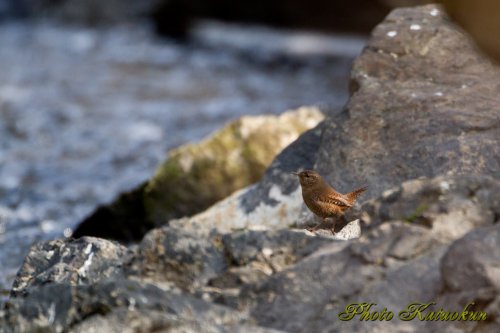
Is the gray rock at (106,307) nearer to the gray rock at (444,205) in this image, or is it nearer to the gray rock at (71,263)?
the gray rock at (71,263)

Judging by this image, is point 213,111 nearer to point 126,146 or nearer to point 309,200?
point 126,146

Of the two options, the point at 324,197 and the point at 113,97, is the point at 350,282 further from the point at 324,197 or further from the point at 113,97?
the point at 113,97

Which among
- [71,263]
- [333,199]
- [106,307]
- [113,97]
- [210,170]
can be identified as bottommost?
Result: [113,97]

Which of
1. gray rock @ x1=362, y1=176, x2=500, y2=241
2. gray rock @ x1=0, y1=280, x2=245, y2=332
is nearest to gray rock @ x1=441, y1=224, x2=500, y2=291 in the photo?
gray rock @ x1=362, y1=176, x2=500, y2=241

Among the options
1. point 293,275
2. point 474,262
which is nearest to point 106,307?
point 293,275

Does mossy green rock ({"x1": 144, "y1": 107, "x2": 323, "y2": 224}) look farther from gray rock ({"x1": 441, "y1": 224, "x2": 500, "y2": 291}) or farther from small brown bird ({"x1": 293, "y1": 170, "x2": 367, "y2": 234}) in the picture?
gray rock ({"x1": 441, "y1": 224, "x2": 500, "y2": 291})

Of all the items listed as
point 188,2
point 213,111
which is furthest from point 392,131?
point 188,2
